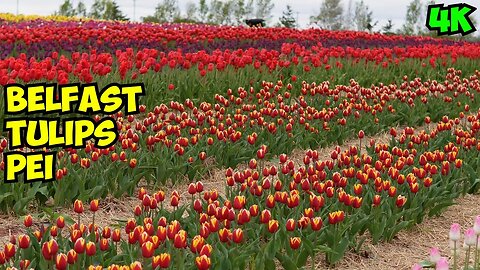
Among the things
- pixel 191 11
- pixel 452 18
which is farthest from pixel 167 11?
pixel 452 18

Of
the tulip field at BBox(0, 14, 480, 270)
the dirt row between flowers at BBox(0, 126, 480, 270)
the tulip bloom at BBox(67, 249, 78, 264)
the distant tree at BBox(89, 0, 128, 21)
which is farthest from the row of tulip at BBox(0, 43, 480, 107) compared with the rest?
the distant tree at BBox(89, 0, 128, 21)

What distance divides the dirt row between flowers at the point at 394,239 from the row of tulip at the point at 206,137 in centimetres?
12

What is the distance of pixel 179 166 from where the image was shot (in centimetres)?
622

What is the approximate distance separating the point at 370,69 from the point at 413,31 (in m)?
37.9

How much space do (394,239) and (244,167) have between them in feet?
7.78

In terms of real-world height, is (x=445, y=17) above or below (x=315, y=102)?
above

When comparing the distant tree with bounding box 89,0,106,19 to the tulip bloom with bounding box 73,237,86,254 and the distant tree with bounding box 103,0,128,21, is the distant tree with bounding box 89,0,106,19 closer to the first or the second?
the distant tree with bounding box 103,0,128,21

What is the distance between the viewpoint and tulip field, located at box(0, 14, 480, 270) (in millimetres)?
3926

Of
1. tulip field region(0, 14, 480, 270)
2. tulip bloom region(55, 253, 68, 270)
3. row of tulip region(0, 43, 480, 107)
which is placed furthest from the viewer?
row of tulip region(0, 43, 480, 107)

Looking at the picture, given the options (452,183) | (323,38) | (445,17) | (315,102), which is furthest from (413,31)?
(452,183)

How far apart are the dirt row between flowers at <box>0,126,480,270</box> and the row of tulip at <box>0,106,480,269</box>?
91 millimetres

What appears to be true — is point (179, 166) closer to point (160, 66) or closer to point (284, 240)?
point (284, 240)

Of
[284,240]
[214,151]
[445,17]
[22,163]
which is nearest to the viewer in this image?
[284,240]

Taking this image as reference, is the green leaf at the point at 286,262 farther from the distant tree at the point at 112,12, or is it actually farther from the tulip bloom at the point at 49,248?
the distant tree at the point at 112,12
